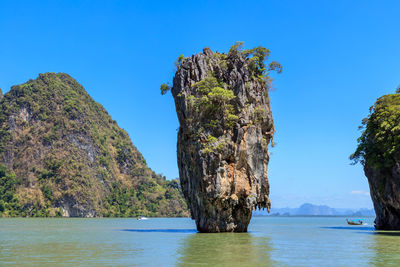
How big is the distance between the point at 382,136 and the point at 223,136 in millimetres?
14378

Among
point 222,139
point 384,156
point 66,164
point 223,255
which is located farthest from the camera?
point 66,164

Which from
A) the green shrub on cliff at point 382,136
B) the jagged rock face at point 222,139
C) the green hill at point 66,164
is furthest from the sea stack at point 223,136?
the green hill at point 66,164

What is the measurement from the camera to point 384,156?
36531mm

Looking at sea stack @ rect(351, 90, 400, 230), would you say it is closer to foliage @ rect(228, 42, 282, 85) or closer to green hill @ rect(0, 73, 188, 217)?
foliage @ rect(228, 42, 282, 85)

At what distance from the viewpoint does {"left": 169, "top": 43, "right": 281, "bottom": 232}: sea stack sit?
33.2m

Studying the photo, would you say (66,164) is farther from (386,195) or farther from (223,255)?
(223,255)

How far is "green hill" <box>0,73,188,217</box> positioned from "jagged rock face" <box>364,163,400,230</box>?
104 m

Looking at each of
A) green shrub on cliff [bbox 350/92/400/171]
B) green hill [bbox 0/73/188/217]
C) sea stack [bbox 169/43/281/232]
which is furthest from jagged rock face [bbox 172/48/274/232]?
green hill [bbox 0/73/188/217]

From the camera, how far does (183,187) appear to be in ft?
121

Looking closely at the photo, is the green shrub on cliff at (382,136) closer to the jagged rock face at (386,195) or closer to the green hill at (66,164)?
the jagged rock face at (386,195)

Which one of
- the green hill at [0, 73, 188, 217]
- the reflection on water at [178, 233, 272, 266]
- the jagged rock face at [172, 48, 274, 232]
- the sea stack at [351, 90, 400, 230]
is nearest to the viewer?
the reflection on water at [178, 233, 272, 266]

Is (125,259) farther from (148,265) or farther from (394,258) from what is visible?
(394,258)

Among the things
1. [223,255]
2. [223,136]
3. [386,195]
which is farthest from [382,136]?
[223,255]

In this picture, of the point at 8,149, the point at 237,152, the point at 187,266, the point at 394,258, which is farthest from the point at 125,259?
the point at 8,149
